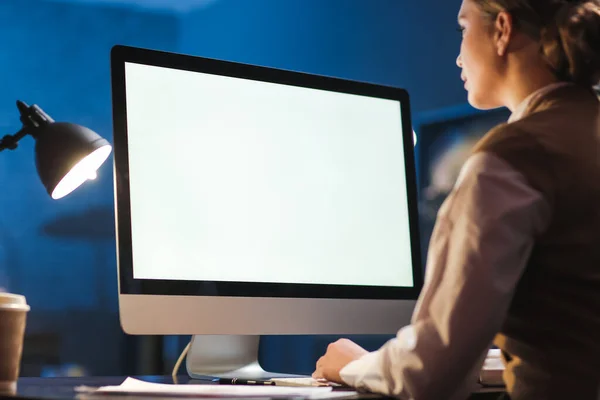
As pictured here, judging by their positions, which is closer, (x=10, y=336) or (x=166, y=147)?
(x=10, y=336)

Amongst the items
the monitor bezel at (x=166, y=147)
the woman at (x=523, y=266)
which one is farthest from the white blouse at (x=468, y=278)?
the monitor bezel at (x=166, y=147)

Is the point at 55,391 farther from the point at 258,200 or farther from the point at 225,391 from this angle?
the point at 258,200

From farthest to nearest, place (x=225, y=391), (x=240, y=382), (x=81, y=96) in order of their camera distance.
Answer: (x=81, y=96) < (x=240, y=382) < (x=225, y=391)

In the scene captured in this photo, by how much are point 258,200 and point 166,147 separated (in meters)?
0.17

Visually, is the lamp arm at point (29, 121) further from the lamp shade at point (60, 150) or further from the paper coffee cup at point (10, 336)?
the paper coffee cup at point (10, 336)

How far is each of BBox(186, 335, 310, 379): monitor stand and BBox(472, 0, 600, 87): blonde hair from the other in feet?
2.13

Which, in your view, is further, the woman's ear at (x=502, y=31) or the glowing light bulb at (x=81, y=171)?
the glowing light bulb at (x=81, y=171)

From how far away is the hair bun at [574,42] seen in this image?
36.7 inches

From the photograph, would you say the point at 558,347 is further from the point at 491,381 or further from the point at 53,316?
the point at 53,316

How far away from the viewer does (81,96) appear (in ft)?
10.8

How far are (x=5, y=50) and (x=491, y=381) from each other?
2.75m

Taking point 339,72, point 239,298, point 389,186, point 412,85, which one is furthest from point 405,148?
point 339,72

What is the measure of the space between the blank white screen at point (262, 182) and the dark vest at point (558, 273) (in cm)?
45

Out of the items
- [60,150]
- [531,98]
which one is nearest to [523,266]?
[531,98]
